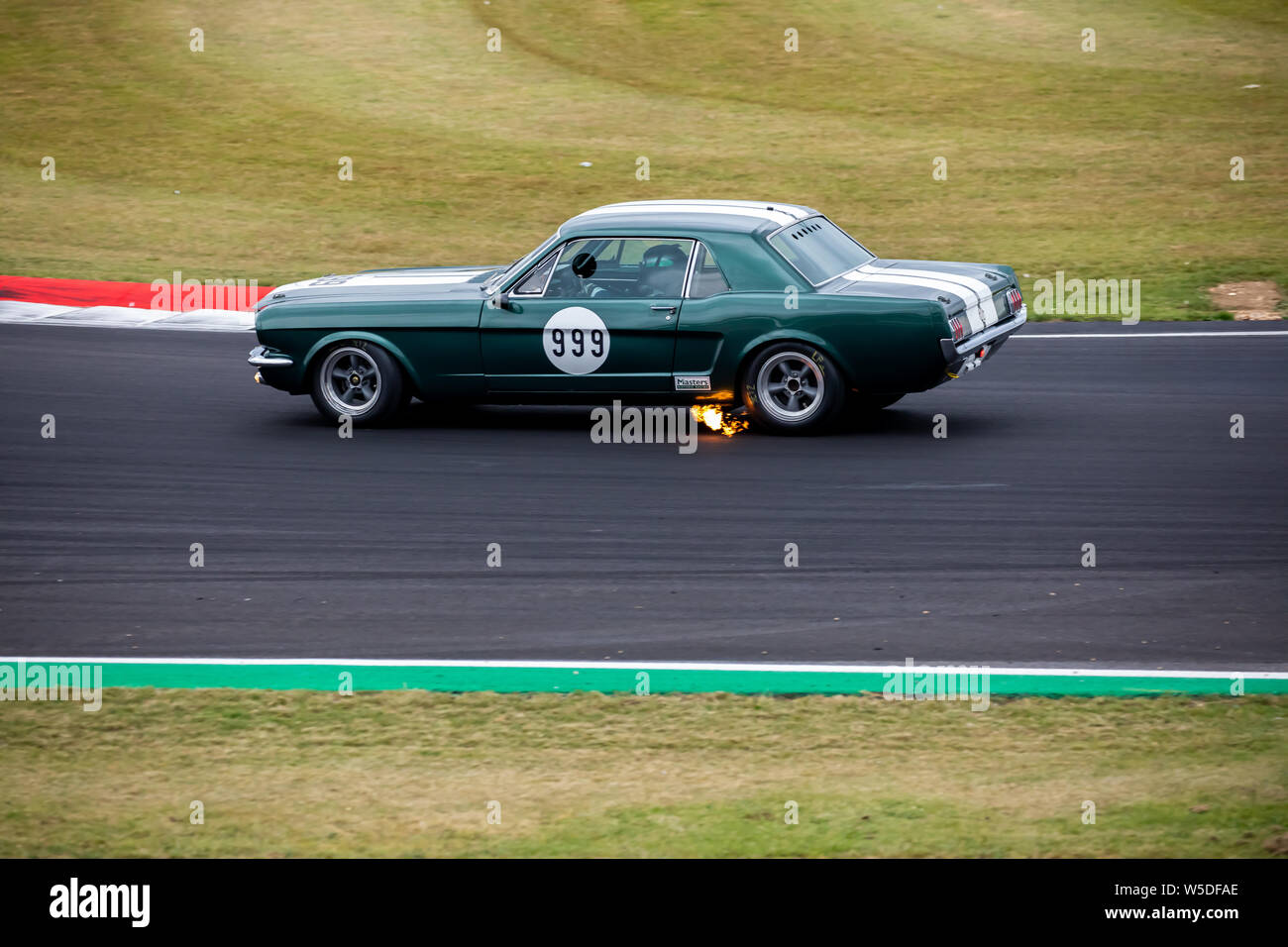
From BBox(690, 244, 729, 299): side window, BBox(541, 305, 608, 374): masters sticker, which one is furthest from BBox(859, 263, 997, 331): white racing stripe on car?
BBox(541, 305, 608, 374): masters sticker

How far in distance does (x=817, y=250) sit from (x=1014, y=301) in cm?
131

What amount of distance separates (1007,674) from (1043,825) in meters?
1.49

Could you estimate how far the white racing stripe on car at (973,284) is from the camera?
33.2 ft

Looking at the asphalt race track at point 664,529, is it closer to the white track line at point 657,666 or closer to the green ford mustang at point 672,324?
the white track line at point 657,666

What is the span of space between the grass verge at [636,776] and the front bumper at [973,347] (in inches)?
150

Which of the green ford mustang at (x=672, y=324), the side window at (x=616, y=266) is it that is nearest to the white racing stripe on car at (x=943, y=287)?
the green ford mustang at (x=672, y=324)

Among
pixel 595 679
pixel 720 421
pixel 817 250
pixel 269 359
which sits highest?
pixel 817 250

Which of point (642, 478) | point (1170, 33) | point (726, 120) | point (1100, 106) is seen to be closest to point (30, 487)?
point (642, 478)

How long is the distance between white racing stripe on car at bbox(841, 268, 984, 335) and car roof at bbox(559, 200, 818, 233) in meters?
0.63

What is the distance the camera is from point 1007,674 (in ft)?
20.9

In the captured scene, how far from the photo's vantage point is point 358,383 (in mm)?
A: 10734

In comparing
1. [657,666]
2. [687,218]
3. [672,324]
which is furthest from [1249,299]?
[657,666]

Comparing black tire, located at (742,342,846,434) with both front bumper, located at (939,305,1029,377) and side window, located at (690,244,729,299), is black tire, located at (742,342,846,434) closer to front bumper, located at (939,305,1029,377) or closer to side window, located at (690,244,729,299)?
side window, located at (690,244,729,299)

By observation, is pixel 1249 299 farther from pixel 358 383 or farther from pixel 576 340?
pixel 358 383
